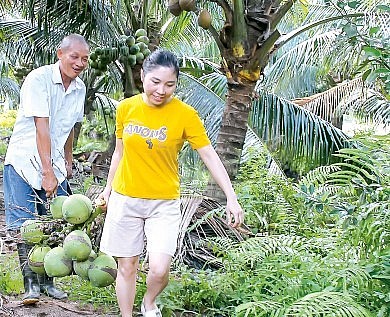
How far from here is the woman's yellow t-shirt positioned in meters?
3.67

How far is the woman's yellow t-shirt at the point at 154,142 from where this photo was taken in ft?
12.0

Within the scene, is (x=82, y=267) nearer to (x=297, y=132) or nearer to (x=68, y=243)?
(x=68, y=243)

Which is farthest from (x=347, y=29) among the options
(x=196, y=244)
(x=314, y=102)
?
(x=314, y=102)

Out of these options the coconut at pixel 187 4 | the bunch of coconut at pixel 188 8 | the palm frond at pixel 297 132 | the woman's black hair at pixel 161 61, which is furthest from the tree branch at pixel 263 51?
the woman's black hair at pixel 161 61

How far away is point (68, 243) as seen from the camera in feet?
12.2

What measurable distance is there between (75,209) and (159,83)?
0.88 m

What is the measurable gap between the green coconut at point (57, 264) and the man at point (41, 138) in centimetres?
43

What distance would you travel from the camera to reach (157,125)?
3676 millimetres

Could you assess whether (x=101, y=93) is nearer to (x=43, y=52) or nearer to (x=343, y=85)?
(x=43, y=52)

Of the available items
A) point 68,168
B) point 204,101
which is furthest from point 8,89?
point 68,168

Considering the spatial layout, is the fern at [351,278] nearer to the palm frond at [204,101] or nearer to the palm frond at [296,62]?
the palm frond at [204,101]

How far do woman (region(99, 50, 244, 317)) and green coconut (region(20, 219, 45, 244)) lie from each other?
40 cm

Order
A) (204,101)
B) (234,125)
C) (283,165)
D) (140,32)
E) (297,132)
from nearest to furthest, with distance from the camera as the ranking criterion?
(234,125)
(297,132)
(140,32)
(204,101)
(283,165)

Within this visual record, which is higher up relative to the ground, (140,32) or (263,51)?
(140,32)
